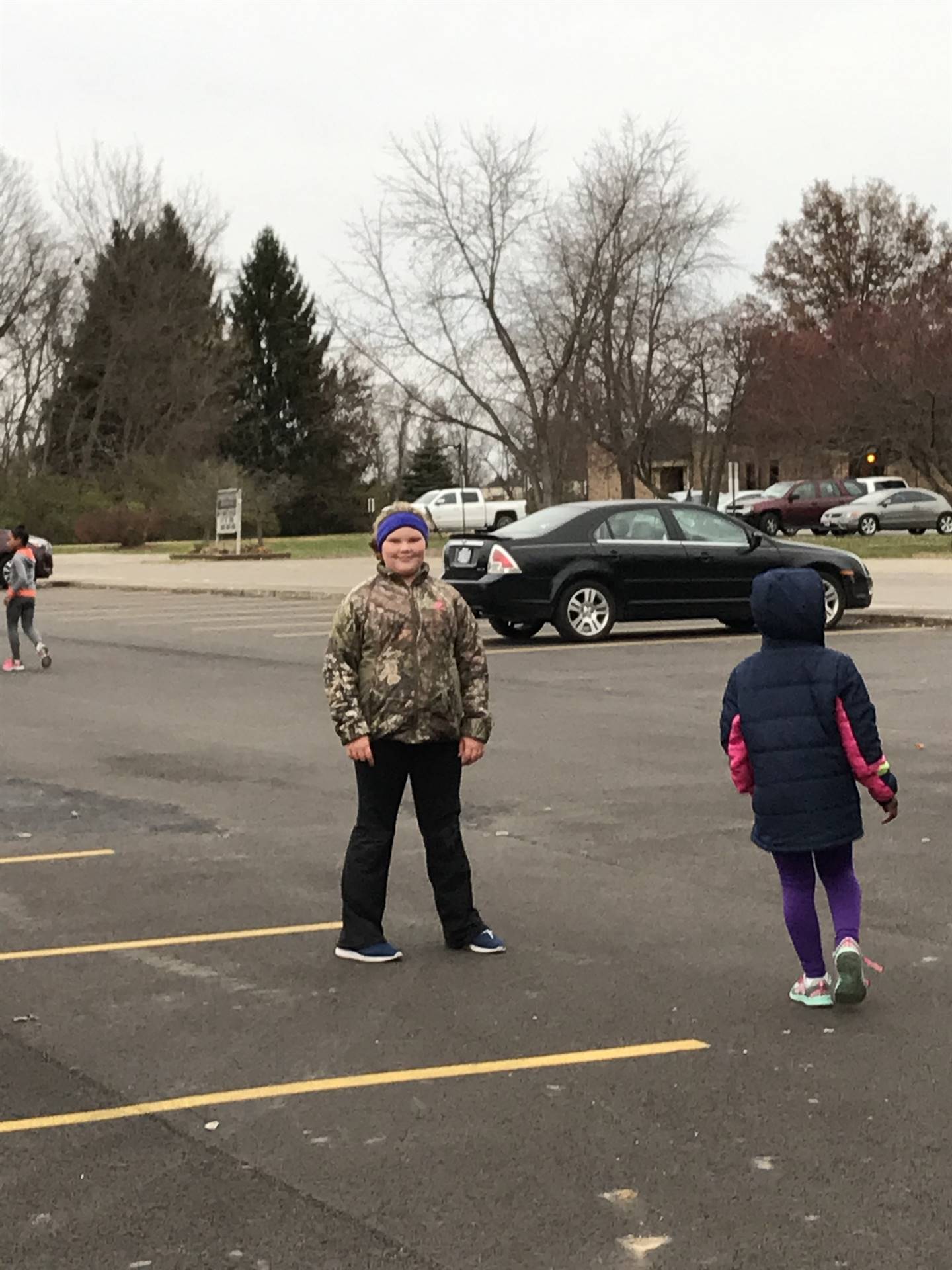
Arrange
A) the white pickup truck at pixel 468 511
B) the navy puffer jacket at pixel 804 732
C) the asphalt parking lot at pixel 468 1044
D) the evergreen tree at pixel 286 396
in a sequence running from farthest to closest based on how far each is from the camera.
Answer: the evergreen tree at pixel 286 396 → the white pickup truck at pixel 468 511 → the navy puffer jacket at pixel 804 732 → the asphalt parking lot at pixel 468 1044

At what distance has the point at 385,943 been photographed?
649 centimetres

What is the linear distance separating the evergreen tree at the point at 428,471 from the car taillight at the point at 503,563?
70589 mm

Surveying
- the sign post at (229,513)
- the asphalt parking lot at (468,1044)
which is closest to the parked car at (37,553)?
the sign post at (229,513)

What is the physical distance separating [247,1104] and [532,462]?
4589 cm

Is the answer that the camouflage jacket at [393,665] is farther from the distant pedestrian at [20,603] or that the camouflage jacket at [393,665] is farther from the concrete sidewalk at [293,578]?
the concrete sidewalk at [293,578]

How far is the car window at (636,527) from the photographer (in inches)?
799

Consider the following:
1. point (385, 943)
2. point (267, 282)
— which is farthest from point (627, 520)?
point (267, 282)

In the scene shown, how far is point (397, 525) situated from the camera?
6.38m

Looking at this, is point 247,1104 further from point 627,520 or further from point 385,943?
point 627,520

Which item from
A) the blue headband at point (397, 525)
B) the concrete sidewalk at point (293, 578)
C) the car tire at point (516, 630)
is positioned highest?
the blue headband at point (397, 525)

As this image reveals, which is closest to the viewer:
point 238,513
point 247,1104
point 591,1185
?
point 591,1185

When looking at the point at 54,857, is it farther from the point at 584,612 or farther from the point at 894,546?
the point at 894,546

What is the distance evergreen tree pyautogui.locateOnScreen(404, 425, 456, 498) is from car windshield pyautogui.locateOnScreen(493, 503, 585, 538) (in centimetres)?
6959

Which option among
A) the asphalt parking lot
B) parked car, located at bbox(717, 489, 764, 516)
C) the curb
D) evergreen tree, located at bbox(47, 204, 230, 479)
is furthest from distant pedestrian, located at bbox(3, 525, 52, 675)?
evergreen tree, located at bbox(47, 204, 230, 479)
